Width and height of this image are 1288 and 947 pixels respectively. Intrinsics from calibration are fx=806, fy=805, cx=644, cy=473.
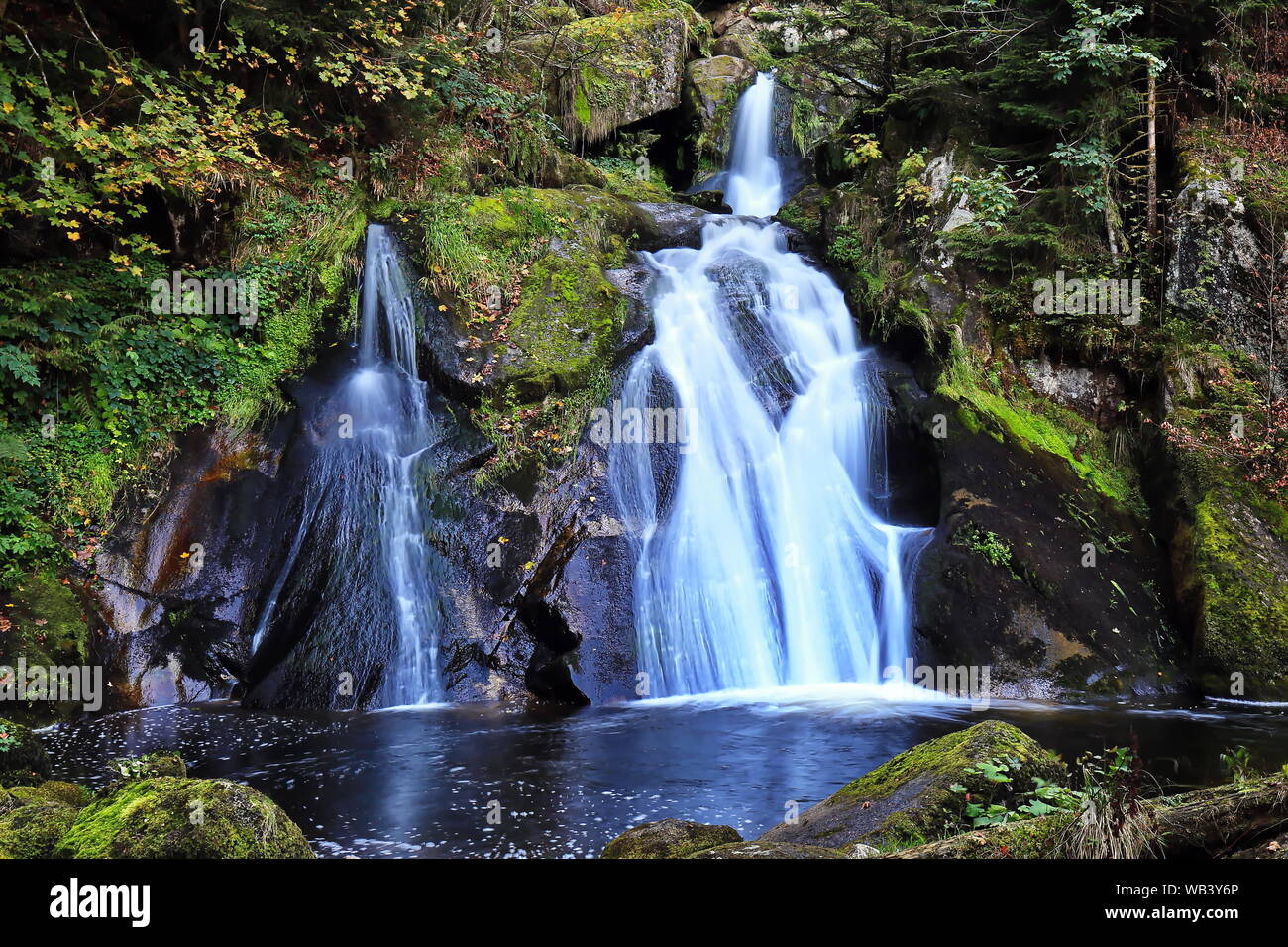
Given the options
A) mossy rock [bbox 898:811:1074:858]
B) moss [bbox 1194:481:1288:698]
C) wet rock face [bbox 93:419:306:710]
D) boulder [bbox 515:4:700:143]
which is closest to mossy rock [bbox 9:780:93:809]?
wet rock face [bbox 93:419:306:710]

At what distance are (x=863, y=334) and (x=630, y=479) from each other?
4451 mm

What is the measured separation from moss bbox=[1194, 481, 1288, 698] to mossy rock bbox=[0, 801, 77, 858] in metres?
9.35

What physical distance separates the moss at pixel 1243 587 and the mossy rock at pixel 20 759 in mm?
10067

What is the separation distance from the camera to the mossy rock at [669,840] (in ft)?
12.6

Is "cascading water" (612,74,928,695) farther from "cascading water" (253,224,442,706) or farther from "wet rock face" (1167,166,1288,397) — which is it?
"wet rock face" (1167,166,1288,397)

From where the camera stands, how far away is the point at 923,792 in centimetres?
391

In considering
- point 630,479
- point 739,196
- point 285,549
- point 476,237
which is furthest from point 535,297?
point 739,196

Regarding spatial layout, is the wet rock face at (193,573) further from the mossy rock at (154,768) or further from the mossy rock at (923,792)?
the mossy rock at (923,792)

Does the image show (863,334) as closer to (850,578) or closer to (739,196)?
(850,578)

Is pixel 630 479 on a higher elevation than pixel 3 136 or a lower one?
lower

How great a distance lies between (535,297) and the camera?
420 inches

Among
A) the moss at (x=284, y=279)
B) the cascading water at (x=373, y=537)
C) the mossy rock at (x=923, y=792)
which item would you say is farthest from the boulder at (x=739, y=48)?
the mossy rock at (x=923, y=792)

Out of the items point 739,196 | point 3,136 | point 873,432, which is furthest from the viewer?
point 739,196

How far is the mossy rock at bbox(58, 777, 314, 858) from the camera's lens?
10.9 ft
